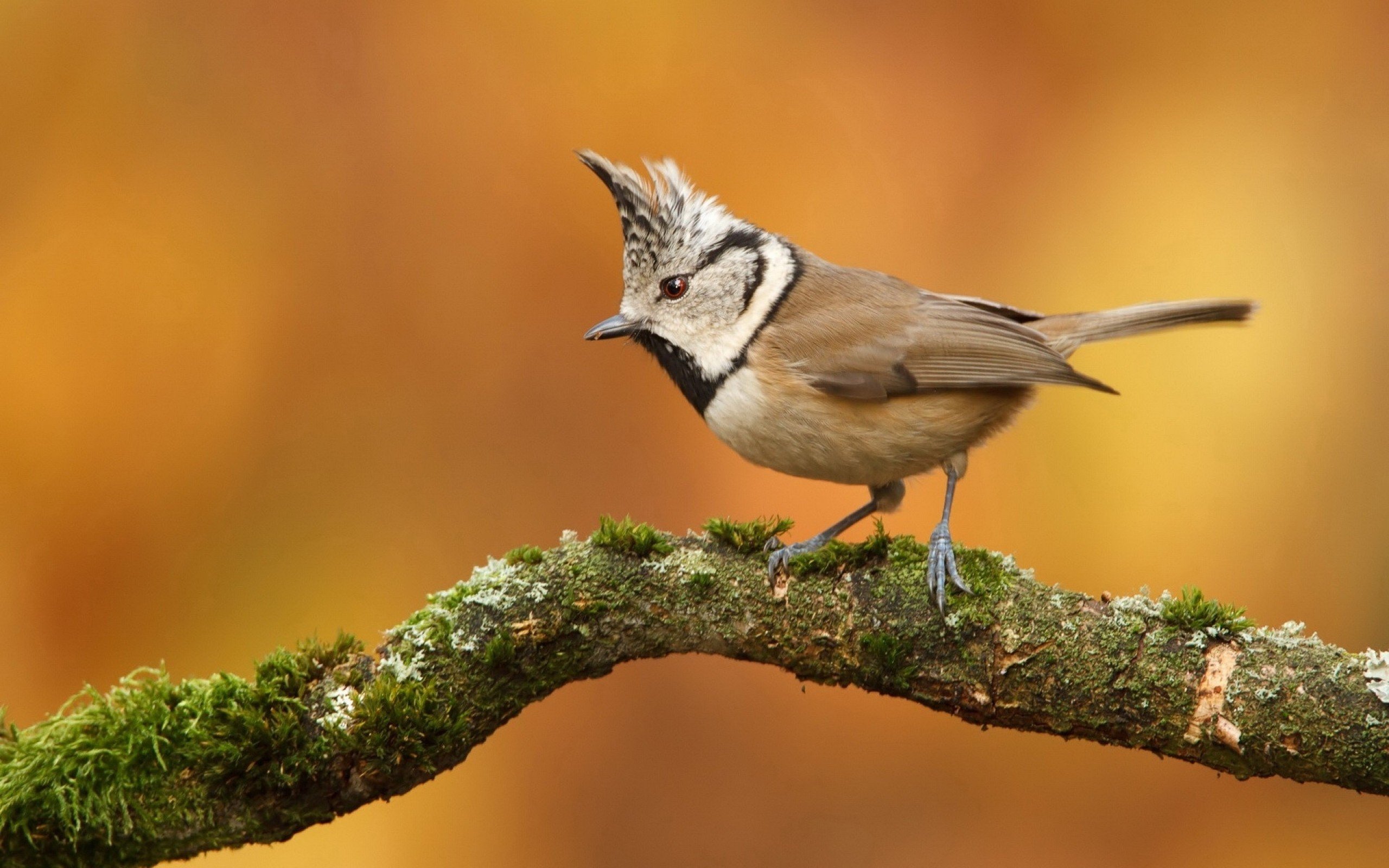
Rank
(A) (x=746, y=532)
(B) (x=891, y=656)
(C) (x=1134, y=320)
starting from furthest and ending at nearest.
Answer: (C) (x=1134, y=320) < (A) (x=746, y=532) < (B) (x=891, y=656)

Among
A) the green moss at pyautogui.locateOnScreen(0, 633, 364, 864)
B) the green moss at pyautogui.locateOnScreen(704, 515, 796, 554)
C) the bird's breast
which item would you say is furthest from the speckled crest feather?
the green moss at pyautogui.locateOnScreen(0, 633, 364, 864)

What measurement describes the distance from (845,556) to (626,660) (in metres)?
0.56

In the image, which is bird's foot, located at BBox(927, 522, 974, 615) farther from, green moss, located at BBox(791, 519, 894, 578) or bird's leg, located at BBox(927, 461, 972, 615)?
green moss, located at BBox(791, 519, 894, 578)

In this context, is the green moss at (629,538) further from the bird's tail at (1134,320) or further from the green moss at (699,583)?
the bird's tail at (1134,320)

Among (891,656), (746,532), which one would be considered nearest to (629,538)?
(746,532)

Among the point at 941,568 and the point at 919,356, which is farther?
the point at 919,356

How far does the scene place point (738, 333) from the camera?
3100 mm

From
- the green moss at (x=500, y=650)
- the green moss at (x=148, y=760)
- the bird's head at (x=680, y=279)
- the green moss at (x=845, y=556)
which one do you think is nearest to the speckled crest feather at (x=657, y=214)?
the bird's head at (x=680, y=279)

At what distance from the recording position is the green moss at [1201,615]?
2.23 m

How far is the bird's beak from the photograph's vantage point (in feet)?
10.4

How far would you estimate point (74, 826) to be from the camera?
206 centimetres

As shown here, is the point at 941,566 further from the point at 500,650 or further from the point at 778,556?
the point at 500,650

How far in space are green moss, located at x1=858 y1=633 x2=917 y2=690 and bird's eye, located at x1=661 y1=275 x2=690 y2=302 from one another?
47.7 inches

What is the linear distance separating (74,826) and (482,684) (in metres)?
0.80
